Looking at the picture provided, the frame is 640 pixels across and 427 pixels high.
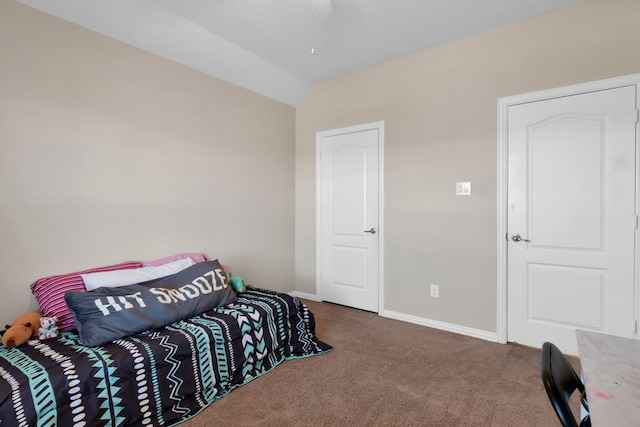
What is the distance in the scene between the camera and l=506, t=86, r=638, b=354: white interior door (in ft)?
7.46

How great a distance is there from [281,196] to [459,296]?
2193 millimetres

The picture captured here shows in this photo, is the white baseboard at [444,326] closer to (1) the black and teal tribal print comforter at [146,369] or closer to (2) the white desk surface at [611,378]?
(1) the black and teal tribal print comforter at [146,369]

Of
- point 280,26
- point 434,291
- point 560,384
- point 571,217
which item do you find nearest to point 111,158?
point 280,26

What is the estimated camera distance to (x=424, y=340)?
2.79 metres

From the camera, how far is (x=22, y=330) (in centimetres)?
176

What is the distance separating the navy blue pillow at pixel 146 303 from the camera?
1.78 m

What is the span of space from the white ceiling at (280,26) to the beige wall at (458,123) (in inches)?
6.9

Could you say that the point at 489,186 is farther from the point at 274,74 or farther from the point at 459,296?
the point at 274,74

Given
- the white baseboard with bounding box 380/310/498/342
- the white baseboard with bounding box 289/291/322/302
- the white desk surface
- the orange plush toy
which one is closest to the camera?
the white desk surface

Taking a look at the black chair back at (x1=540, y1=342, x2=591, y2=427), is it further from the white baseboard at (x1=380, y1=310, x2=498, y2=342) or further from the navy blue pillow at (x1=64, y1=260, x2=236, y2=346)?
the white baseboard at (x1=380, y1=310, x2=498, y2=342)

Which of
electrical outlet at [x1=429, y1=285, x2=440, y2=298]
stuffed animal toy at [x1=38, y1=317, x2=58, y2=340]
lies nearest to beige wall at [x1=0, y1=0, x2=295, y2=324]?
stuffed animal toy at [x1=38, y1=317, x2=58, y2=340]

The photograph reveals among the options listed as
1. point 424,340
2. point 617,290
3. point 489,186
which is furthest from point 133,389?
point 617,290

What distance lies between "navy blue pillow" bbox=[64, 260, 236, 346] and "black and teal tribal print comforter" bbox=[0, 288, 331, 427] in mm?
60

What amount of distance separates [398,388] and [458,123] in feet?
7.32
